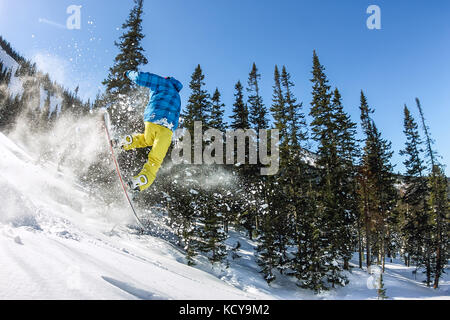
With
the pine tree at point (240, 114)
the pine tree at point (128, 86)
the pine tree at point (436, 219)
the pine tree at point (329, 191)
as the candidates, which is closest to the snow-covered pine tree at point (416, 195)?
the pine tree at point (436, 219)

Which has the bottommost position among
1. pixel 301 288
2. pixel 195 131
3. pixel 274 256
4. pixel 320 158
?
pixel 301 288

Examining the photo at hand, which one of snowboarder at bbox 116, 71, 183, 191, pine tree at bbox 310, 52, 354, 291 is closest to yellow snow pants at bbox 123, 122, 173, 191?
snowboarder at bbox 116, 71, 183, 191

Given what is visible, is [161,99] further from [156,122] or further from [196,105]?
[196,105]

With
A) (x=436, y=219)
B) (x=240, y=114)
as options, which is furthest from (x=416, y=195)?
(x=240, y=114)

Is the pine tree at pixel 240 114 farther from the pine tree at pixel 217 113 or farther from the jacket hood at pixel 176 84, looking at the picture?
the jacket hood at pixel 176 84

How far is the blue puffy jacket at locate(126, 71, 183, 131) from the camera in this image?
5.71m

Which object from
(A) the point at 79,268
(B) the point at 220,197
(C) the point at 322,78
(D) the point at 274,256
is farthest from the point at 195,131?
(A) the point at 79,268

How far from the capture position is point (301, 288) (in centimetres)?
1741

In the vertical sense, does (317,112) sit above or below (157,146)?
above

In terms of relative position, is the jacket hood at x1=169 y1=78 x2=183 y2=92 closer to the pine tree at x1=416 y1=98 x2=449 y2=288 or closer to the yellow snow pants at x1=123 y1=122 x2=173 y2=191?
the yellow snow pants at x1=123 y1=122 x2=173 y2=191
